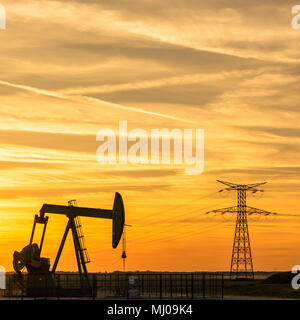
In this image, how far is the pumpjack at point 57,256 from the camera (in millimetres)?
54719


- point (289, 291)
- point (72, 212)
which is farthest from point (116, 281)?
point (289, 291)

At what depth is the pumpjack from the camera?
54719 mm

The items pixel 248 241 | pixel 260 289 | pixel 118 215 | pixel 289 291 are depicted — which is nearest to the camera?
pixel 118 215

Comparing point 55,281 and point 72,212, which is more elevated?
point 72,212

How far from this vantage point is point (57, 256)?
56469 millimetres
